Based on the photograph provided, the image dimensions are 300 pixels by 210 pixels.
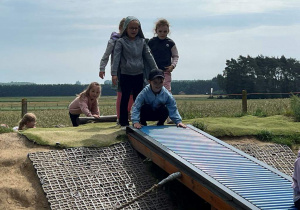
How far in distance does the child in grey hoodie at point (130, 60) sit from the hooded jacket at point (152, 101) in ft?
2.57

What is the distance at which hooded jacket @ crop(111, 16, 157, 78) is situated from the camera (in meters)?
8.70

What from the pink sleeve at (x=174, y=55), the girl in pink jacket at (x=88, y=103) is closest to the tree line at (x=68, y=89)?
→ the girl in pink jacket at (x=88, y=103)

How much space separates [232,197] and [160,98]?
9.98 ft

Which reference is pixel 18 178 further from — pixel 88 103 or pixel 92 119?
pixel 88 103

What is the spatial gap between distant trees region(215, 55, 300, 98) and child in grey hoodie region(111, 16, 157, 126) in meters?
49.3

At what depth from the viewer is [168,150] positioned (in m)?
6.75

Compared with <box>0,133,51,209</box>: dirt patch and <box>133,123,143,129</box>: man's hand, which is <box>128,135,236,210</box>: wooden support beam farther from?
<box>0,133,51,209</box>: dirt patch

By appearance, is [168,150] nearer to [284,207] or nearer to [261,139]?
[284,207]

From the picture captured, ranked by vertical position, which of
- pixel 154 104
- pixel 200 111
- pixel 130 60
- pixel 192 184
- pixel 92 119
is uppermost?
pixel 130 60

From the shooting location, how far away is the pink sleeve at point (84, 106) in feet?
32.6

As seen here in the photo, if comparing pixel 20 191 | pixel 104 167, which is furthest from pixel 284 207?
pixel 20 191

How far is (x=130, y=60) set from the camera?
878cm

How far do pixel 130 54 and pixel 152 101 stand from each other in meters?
1.12

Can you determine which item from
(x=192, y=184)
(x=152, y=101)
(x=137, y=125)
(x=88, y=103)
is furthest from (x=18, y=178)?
(x=88, y=103)
